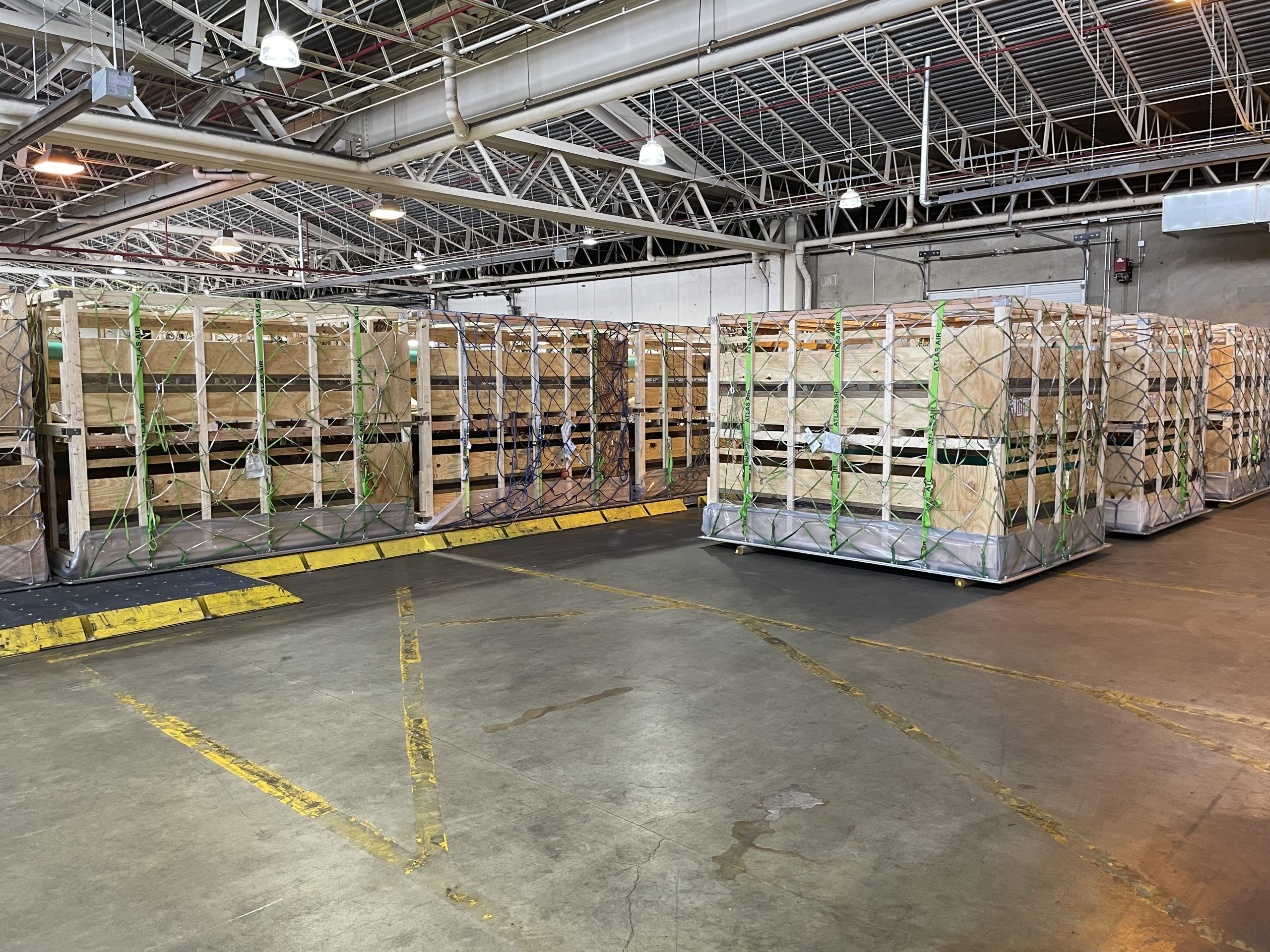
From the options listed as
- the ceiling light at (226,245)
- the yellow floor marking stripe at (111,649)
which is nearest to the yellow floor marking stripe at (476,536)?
the yellow floor marking stripe at (111,649)

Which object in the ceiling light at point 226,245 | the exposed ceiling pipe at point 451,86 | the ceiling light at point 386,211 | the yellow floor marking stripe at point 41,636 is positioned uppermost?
the exposed ceiling pipe at point 451,86

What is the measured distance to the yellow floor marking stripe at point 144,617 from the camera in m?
8.00

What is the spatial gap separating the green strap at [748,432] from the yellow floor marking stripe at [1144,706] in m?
4.34

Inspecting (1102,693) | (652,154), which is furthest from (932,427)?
(652,154)

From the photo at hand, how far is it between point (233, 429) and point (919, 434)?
7969 mm

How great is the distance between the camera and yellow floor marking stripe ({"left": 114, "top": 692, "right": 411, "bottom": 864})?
424 cm

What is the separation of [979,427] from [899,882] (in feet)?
21.3

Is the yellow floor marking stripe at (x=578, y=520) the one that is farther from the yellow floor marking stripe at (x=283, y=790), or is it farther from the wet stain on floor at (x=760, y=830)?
the wet stain on floor at (x=760, y=830)

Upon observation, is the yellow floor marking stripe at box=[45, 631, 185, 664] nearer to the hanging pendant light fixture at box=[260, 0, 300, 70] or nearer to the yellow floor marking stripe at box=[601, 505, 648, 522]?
the hanging pendant light fixture at box=[260, 0, 300, 70]

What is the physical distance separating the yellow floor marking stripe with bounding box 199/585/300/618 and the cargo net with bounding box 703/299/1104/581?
5571 mm

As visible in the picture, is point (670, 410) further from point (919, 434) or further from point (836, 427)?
point (919, 434)

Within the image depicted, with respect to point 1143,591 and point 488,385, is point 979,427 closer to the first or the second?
point 1143,591

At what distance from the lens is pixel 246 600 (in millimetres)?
8945

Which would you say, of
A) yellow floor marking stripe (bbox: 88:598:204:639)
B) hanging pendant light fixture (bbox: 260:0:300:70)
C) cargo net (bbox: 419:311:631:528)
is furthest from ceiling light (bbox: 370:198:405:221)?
yellow floor marking stripe (bbox: 88:598:204:639)
